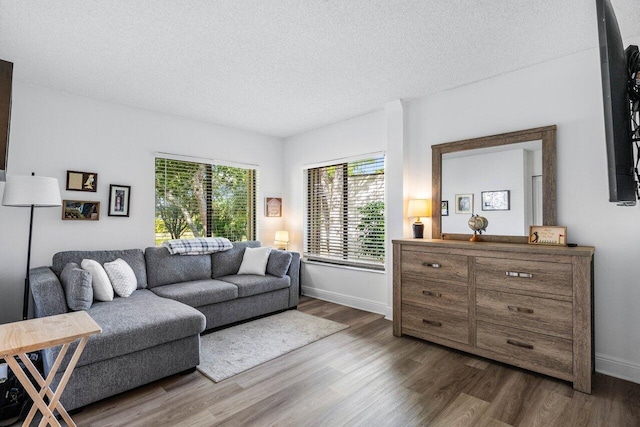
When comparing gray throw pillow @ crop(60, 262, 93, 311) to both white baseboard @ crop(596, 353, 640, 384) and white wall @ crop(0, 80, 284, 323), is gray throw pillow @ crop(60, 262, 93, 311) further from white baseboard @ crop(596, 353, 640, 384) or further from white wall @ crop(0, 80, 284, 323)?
white baseboard @ crop(596, 353, 640, 384)

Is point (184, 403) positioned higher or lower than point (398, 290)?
lower

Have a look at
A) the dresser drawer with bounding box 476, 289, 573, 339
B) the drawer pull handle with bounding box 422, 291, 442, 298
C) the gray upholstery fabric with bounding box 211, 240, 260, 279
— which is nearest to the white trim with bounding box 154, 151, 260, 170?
the gray upholstery fabric with bounding box 211, 240, 260, 279

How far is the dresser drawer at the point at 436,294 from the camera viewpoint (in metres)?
2.87

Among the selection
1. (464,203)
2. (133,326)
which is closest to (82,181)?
(133,326)

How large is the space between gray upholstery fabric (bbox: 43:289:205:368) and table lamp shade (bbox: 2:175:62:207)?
96 cm

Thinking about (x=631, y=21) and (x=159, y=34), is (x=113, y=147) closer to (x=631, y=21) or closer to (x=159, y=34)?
(x=159, y=34)

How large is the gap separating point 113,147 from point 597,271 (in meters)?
4.86

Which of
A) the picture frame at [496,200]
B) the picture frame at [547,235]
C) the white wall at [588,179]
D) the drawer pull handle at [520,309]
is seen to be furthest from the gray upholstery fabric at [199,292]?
the white wall at [588,179]

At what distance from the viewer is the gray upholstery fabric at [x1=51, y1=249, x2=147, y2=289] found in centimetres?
310

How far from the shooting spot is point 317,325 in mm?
3600

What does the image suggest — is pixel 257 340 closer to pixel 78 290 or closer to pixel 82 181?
pixel 78 290

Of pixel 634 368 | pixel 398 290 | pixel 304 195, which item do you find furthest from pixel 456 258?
pixel 304 195

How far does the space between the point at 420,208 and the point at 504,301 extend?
1.26 m

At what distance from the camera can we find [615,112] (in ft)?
3.74
